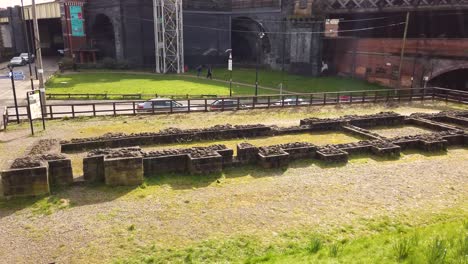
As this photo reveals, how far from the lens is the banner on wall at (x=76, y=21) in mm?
50781

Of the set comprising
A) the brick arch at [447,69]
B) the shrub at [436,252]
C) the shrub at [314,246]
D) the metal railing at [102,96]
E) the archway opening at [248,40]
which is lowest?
the metal railing at [102,96]

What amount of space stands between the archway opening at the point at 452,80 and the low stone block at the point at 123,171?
3078 cm

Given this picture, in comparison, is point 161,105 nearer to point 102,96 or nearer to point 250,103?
point 250,103

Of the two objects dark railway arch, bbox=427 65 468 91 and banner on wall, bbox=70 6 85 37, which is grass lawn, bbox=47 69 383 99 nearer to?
dark railway arch, bbox=427 65 468 91

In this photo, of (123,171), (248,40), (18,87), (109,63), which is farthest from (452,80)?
(18,87)

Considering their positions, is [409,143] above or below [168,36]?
below

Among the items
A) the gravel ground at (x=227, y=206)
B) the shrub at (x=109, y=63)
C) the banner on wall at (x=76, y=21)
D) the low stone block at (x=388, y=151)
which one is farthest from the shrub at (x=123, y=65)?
the low stone block at (x=388, y=151)

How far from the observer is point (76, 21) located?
51062 mm

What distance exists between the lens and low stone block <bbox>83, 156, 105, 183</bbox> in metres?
11.7

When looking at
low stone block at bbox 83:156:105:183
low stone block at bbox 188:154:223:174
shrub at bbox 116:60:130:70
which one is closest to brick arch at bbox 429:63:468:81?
low stone block at bbox 188:154:223:174

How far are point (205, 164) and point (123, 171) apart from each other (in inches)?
102

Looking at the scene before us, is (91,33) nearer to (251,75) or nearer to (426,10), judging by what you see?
(251,75)

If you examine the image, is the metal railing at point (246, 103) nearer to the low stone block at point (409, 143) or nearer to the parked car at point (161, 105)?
the parked car at point (161, 105)

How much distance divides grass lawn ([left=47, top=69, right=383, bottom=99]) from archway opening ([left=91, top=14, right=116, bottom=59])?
7.71 meters
